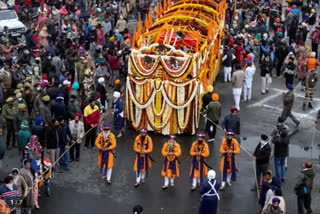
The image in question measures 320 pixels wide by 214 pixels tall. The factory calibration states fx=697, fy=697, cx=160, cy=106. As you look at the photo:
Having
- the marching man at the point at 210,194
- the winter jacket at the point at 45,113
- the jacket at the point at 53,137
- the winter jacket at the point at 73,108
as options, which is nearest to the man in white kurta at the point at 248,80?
the winter jacket at the point at 73,108

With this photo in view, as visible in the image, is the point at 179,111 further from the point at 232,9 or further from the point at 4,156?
the point at 232,9

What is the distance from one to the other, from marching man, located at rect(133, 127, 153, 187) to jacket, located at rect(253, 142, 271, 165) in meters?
2.44

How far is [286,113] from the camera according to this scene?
64.6 ft

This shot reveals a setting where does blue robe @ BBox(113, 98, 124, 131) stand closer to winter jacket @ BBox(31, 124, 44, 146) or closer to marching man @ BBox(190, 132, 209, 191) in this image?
winter jacket @ BBox(31, 124, 44, 146)

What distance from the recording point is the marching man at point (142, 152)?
16.0m

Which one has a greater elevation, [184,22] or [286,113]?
[184,22]

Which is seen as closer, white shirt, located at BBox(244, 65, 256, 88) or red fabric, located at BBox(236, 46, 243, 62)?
white shirt, located at BBox(244, 65, 256, 88)

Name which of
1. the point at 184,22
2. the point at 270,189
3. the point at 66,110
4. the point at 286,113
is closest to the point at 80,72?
the point at 66,110

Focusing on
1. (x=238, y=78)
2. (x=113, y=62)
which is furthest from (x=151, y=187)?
(x=113, y=62)

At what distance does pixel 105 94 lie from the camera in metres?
20.4

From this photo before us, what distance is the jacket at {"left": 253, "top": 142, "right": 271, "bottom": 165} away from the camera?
15.7 m

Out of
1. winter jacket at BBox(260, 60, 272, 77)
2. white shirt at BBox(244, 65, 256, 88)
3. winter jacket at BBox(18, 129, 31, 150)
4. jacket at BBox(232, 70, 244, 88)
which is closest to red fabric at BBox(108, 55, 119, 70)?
jacket at BBox(232, 70, 244, 88)

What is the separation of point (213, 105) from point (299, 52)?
20.6ft

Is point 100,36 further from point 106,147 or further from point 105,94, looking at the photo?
point 106,147
